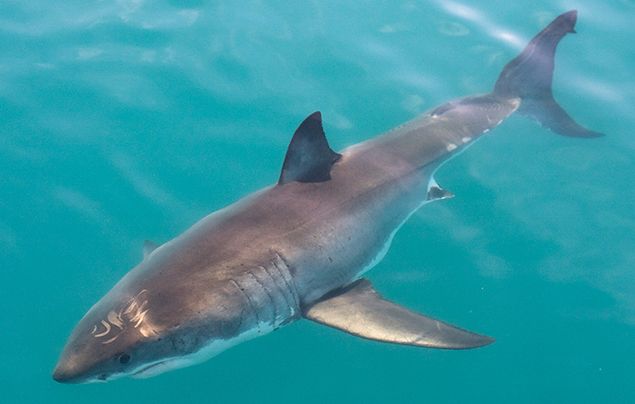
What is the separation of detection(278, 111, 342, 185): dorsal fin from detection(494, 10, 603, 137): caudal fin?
340 centimetres

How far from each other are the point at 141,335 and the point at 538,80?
6171mm

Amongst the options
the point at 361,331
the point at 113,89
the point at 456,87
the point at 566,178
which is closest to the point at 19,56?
the point at 113,89

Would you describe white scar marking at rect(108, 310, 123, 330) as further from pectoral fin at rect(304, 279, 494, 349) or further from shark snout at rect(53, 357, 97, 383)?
pectoral fin at rect(304, 279, 494, 349)

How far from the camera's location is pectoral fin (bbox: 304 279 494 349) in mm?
4531

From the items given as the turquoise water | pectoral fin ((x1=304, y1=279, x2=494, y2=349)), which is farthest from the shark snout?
the turquoise water

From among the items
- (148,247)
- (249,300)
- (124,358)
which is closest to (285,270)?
(249,300)

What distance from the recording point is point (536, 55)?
317 inches

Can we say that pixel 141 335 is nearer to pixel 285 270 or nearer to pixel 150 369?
pixel 150 369

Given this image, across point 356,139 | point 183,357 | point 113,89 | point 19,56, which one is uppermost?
point 19,56

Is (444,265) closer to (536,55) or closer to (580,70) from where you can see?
(536,55)

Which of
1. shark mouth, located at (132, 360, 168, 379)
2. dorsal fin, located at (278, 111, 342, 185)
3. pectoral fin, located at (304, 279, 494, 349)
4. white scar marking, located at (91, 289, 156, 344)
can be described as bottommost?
pectoral fin, located at (304, 279, 494, 349)

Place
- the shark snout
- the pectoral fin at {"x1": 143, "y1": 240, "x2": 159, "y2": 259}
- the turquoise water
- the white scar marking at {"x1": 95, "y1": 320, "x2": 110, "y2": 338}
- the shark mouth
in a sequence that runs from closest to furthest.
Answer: the shark snout → the white scar marking at {"x1": 95, "y1": 320, "x2": 110, "y2": 338} → the shark mouth → the pectoral fin at {"x1": 143, "y1": 240, "x2": 159, "y2": 259} → the turquoise water

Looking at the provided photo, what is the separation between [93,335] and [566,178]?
6.08 meters

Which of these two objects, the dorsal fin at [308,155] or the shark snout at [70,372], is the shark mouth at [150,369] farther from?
the dorsal fin at [308,155]
